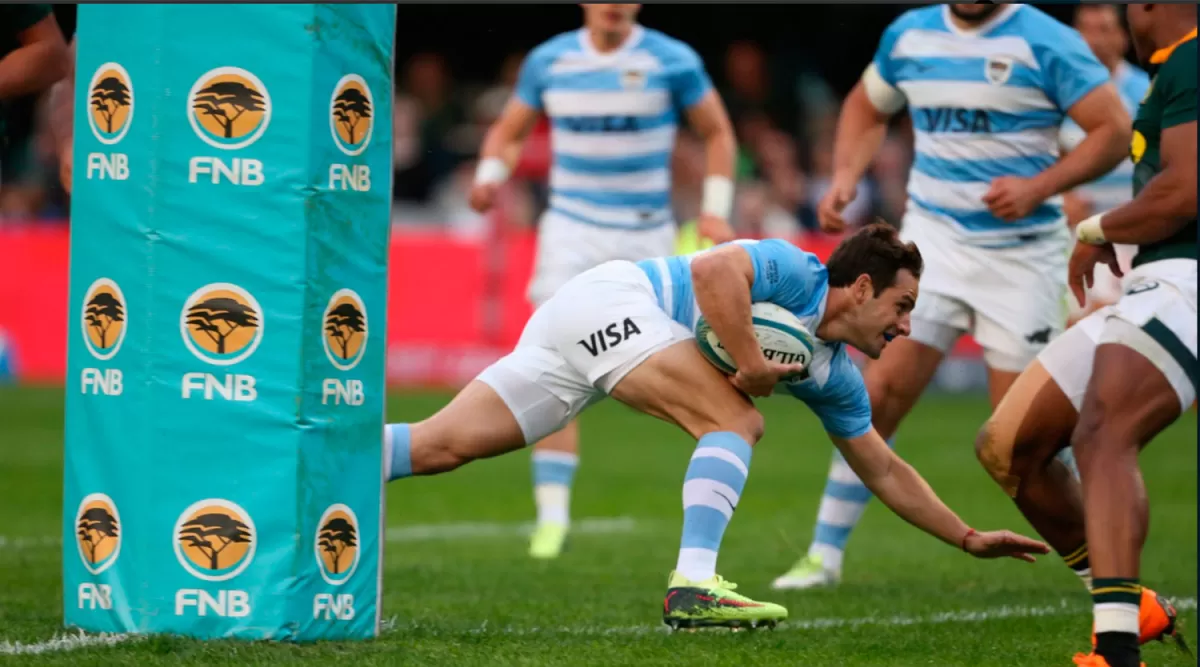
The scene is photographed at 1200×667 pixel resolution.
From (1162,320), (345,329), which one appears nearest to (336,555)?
(345,329)

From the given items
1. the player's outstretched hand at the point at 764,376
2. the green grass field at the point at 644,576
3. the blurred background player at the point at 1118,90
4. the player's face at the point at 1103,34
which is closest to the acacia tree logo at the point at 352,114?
the player's outstretched hand at the point at 764,376

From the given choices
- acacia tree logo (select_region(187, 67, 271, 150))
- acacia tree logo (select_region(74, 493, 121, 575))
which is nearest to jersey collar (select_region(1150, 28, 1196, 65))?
acacia tree logo (select_region(187, 67, 271, 150))

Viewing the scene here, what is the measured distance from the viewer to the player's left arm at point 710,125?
9445 mm

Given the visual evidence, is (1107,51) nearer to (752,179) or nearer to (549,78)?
(549,78)

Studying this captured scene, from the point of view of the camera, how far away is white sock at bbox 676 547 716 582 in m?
5.37

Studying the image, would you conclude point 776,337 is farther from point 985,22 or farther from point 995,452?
point 985,22

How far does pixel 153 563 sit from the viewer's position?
507cm

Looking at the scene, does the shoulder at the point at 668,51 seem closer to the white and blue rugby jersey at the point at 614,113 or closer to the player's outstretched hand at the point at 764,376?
the white and blue rugby jersey at the point at 614,113

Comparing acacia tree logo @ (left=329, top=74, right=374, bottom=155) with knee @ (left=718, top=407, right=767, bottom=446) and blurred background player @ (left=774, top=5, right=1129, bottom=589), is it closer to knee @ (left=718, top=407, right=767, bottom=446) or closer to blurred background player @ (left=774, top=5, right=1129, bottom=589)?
knee @ (left=718, top=407, right=767, bottom=446)

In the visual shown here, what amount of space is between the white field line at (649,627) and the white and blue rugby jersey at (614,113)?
11.7ft

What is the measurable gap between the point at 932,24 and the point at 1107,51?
2807 millimetres

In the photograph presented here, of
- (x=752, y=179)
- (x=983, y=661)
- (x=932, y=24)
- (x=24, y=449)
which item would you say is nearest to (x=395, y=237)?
(x=752, y=179)

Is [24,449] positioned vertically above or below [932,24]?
below

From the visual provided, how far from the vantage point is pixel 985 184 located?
7.56 metres
